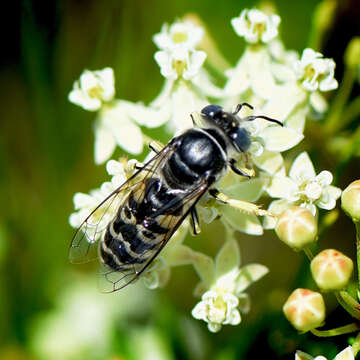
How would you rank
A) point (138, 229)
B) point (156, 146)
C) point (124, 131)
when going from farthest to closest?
point (124, 131) → point (156, 146) → point (138, 229)

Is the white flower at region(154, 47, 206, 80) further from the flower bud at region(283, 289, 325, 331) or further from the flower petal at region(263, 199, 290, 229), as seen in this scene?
the flower bud at region(283, 289, 325, 331)

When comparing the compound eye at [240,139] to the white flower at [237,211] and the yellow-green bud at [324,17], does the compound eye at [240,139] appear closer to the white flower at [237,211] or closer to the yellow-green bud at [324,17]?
the white flower at [237,211]

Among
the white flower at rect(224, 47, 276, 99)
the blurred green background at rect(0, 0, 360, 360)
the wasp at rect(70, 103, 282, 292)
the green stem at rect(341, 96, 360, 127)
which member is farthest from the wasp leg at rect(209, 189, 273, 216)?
the green stem at rect(341, 96, 360, 127)

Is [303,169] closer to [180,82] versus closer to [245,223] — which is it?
[245,223]

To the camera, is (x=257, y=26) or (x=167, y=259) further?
(x=257, y=26)

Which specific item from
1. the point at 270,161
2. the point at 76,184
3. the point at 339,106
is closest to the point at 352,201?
the point at 270,161

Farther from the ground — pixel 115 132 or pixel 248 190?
pixel 115 132

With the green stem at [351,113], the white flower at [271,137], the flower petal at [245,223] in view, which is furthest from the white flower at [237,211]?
the green stem at [351,113]
